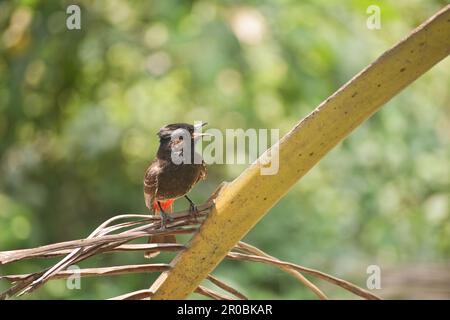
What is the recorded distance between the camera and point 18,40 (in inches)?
187

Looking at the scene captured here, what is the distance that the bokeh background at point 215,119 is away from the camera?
4277 mm

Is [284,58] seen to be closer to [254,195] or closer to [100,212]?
[100,212]

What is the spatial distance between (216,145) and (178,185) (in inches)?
100

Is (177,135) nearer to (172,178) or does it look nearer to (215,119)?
(172,178)

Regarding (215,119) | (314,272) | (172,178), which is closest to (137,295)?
(314,272)

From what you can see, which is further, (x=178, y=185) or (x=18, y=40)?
(x=18, y=40)

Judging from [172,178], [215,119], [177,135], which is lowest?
→ [172,178]

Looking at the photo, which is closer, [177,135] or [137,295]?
[137,295]

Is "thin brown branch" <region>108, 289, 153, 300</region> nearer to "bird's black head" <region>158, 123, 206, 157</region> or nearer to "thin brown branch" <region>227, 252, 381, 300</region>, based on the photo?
"thin brown branch" <region>227, 252, 381, 300</region>

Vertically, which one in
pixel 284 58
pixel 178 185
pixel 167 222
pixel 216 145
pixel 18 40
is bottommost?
pixel 167 222

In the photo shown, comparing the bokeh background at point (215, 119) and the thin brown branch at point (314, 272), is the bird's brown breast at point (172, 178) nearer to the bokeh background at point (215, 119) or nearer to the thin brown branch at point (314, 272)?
the thin brown branch at point (314, 272)

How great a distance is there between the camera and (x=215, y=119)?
510 centimetres

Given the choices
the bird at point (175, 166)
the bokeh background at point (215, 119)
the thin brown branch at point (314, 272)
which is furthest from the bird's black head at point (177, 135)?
the bokeh background at point (215, 119)
